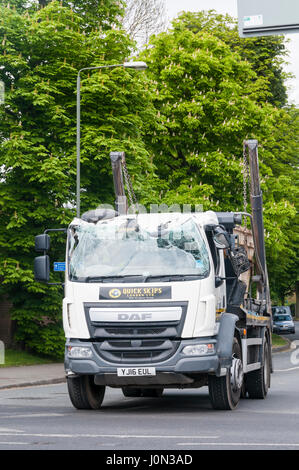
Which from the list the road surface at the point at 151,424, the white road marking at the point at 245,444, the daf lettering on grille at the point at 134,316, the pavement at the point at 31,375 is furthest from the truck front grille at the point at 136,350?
the pavement at the point at 31,375

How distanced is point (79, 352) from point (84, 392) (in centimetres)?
102

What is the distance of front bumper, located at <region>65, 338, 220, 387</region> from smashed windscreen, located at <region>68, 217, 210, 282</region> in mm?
1001

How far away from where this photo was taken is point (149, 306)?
1261cm

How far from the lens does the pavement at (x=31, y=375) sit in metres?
21.3

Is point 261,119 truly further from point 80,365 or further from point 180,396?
point 80,365

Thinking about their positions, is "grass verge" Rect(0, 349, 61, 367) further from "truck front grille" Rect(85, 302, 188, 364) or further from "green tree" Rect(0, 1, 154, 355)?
"truck front grille" Rect(85, 302, 188, 364)

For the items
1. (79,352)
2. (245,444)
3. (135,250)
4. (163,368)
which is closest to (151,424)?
(163,368)

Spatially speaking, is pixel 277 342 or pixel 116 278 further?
pixel 277 342

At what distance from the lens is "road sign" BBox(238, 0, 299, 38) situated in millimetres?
14888

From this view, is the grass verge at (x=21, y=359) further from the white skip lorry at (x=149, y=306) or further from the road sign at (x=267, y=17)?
the road sign at (x=267, y=17)

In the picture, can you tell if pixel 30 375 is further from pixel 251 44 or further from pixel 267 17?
pixel 251 44

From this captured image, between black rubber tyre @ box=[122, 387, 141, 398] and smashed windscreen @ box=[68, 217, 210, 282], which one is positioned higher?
smashed windscreen @ box=[68, 217, 210, 282]

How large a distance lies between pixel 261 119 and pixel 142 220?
1007 inches

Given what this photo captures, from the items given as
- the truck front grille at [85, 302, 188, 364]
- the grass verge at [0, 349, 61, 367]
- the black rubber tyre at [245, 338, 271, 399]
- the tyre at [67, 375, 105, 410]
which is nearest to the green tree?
the grass verge at [0, 349, 61, 367]
